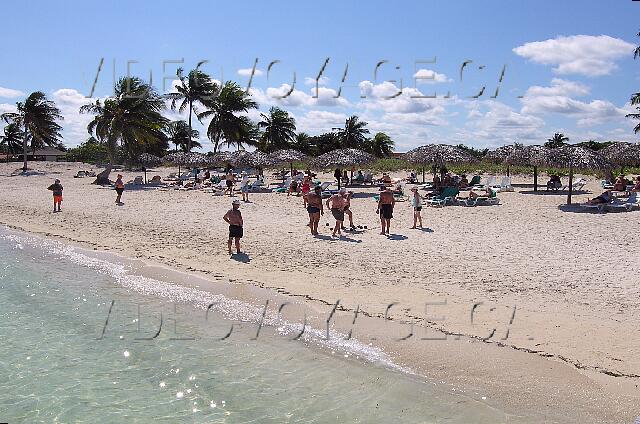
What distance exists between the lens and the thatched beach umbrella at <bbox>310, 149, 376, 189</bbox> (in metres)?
24.6

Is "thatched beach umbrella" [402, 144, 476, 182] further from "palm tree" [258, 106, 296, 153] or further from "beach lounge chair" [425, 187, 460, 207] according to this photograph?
"palm tree" [258, 106, 296, 153]

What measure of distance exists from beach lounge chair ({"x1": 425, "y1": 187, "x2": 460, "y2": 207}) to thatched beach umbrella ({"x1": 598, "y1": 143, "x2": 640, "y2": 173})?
6332mm

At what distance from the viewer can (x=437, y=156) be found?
74.5 feet

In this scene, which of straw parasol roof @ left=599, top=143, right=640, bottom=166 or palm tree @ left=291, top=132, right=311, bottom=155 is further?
palm tree @ left=291, top=132, right=311, bottom=155

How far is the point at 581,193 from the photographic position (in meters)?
22.3

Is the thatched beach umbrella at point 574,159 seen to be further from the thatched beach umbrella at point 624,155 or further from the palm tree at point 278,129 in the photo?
the palm tree at point 278,129

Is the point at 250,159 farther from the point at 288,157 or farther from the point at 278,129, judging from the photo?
the point at 278,129

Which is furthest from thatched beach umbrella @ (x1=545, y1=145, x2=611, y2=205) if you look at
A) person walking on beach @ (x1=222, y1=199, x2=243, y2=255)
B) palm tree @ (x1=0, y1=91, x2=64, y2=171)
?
palm tree @ (x1=0, y1=91, x2=64, y2=171)

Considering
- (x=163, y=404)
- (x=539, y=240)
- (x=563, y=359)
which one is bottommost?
(x=163, y=404)

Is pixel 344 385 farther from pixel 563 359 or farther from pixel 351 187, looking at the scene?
pixel 351 187

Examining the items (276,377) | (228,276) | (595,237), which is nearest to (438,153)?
(595,237)

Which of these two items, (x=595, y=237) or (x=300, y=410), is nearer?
(x=300, y=410)

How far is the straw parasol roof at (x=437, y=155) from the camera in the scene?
74.0 ft

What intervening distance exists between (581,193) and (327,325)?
17794mm
